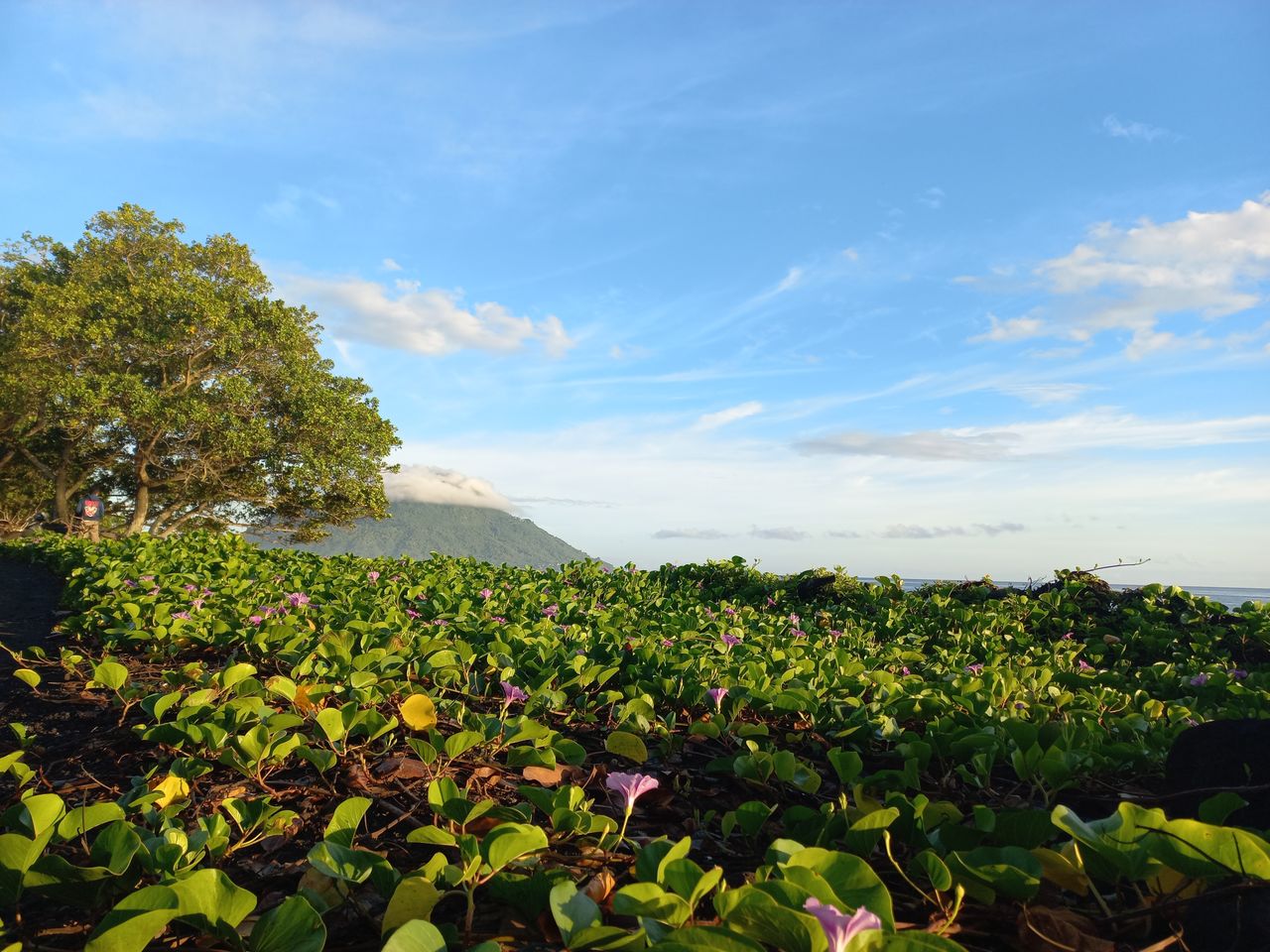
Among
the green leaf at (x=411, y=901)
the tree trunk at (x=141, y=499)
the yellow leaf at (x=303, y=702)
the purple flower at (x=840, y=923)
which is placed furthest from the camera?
the tree trunk at (x=141, y=499)

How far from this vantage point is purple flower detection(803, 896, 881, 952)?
3.51 feet

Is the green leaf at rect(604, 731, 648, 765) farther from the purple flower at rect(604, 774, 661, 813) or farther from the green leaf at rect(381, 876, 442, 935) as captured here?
the green leaf at rect(381, 876, 442, 935)

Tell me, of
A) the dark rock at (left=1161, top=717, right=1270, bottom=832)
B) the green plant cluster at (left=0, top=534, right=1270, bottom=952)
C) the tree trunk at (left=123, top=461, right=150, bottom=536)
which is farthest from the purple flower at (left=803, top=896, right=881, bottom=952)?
the tree trunk at (left=123, top=461, right=150, bottom=536)

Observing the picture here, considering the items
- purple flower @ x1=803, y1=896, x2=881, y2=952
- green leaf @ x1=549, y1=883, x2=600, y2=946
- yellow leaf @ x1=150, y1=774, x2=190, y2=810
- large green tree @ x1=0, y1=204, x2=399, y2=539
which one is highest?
large green tree @ x1=0, y1=204, x2=399, y2=539

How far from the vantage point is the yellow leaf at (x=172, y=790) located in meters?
2.06

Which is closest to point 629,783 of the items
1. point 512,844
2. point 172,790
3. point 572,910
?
point 512,844

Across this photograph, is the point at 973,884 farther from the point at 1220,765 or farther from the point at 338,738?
the point at 338,738

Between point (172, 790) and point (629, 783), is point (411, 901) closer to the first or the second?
point (629, 783)

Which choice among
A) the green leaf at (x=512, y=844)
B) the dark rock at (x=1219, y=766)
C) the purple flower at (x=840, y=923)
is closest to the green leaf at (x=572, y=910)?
the green leaf at (x=512, y=844)

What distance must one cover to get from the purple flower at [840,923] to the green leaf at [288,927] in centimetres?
84

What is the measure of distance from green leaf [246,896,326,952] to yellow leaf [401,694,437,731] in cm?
126

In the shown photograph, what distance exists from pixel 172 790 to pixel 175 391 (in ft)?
82.1

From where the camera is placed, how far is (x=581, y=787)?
199 centimetres

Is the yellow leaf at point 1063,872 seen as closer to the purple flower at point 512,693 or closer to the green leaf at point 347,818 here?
the green leaf at point 347,818
